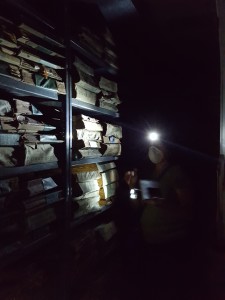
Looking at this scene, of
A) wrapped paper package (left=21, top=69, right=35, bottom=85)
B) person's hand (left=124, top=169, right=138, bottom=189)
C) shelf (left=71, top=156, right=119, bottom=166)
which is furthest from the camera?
person's hand (left=124, top=169, right=138, bottom=189)

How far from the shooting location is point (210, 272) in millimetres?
4430

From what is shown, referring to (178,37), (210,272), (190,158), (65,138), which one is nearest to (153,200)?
(190,158)

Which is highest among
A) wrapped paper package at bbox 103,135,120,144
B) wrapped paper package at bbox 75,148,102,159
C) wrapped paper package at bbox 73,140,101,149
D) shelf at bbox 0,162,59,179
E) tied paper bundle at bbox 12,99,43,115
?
tied paper bundle at bbox 12,99,43,115

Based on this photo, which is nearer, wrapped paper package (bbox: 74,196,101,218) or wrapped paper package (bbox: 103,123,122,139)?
wrapped paper package (bbox: 74,196,101,218)

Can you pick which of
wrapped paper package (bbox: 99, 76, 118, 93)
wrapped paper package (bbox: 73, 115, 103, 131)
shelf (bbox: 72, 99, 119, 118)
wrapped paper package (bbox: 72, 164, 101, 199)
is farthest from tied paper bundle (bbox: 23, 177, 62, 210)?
wrapped paper package (bbox: 99, 76, 118, 93)

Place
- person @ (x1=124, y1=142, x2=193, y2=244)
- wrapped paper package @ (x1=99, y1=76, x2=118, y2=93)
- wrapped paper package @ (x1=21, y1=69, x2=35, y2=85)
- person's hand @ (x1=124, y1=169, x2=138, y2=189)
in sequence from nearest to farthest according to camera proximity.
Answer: wrapped paper package @ (x1=21, y1=69, x2=35, y2=85), wrapped paper package @ (x1=99, y1=76, x2=118, y2=93), person @ (x1=124, y1=142, x2=193, y2=244), person's hand @ (x1=124, y1=169, x2=138, y2=189)

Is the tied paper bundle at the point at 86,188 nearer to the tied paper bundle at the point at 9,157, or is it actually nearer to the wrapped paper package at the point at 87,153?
the wrapped paper package at the point at 87,153

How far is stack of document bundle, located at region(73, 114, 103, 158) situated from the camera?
3566 mm

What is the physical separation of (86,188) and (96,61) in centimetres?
177

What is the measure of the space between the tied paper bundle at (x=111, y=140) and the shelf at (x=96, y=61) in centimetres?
85

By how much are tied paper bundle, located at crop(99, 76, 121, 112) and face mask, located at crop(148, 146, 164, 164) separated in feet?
2.94

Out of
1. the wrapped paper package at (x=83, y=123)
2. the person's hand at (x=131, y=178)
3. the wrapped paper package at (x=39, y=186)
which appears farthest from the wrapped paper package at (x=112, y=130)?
the wrapped paper package at (x=39, y=186)

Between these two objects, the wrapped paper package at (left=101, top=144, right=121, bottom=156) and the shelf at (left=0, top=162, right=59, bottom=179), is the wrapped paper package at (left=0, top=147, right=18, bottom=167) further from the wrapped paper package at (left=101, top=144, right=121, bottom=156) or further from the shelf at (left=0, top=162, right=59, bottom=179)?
the wrapped paper package at (left=101, top=144, right=121, bottom=156)

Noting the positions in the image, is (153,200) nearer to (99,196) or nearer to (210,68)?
(99,196)
